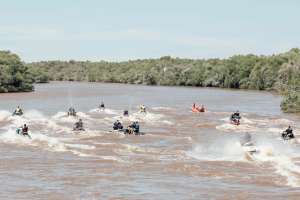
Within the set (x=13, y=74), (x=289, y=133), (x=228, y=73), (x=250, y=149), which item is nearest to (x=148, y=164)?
(x=250, y=149)

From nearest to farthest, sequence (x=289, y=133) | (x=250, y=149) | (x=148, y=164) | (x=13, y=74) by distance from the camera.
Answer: (x=148, y=164) < (x=250, y=149) < (x=289, y=133) < (x=13, y=74)

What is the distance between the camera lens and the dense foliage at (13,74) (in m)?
91.2

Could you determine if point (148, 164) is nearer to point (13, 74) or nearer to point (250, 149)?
point (250, 149)

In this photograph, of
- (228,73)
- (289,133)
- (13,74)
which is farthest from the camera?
(228,73)

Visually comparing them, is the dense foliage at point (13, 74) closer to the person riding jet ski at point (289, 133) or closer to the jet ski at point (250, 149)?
the person riding jet ski at point (289, 133)

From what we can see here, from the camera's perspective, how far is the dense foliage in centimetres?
9125

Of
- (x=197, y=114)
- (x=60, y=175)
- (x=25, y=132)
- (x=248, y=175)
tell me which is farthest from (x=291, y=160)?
(x=197, y=114)

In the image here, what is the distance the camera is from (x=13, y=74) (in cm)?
9438

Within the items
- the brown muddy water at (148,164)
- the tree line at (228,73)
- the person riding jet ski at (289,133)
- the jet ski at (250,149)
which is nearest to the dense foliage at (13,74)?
the tree line at (228,73)

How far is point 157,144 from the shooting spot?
30.5 metres

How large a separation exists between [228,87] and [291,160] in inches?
4345

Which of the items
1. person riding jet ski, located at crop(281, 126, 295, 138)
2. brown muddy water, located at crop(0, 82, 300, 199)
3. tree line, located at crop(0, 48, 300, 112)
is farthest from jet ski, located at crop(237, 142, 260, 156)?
tree line, located at crop(0, 48, 300, 112)

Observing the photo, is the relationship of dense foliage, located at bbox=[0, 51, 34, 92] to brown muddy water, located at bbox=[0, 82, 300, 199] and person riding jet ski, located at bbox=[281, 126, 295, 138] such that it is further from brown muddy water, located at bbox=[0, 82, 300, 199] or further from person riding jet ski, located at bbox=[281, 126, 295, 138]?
person riding jet ski, located at bbox=[281, 126, 295, 138]

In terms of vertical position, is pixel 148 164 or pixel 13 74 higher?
pixel 13 74
